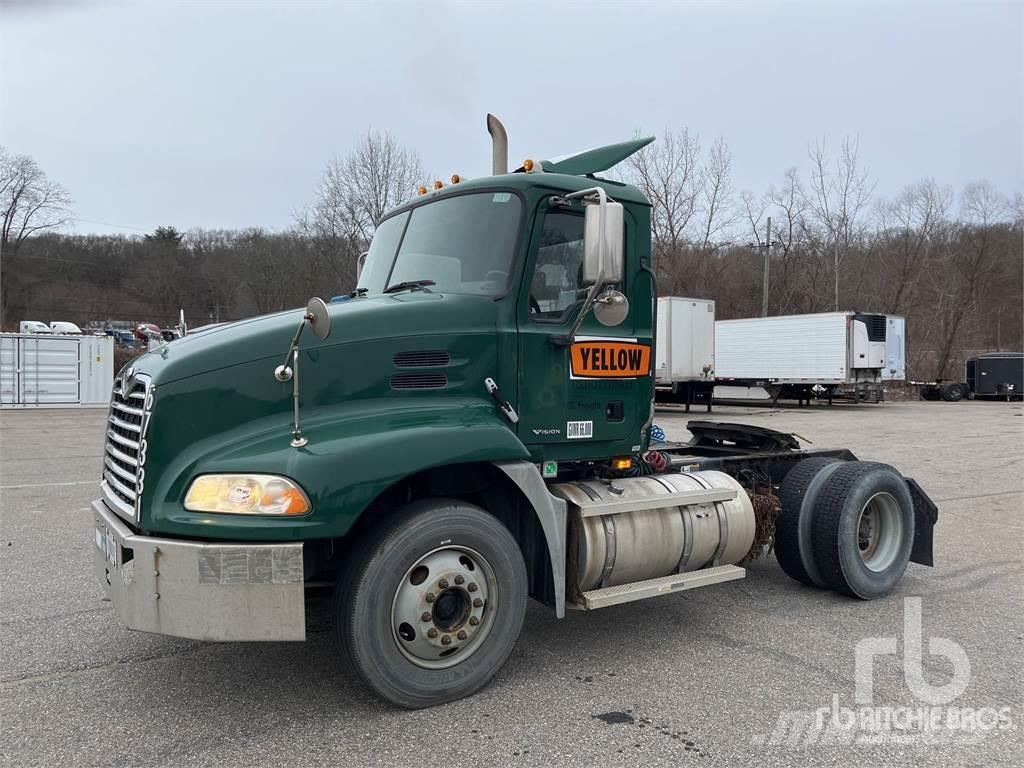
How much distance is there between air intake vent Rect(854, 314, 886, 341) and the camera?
27062 mm

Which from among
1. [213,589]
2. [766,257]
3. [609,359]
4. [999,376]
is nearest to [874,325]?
[999,376]

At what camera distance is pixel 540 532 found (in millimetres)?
4070

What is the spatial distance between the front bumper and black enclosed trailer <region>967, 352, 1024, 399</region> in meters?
41.0

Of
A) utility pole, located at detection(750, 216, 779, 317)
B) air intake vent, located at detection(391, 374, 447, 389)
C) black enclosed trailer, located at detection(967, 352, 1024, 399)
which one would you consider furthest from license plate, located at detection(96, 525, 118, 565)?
utility pole, located at detection(750, 216, 779, 317)

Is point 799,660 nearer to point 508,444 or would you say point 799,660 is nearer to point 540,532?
point 540,532

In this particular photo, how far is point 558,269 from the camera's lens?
424 cm

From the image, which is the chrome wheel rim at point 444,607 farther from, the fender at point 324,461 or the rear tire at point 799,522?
the rear tire at point 799,522

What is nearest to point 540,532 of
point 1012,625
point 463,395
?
point 463,395

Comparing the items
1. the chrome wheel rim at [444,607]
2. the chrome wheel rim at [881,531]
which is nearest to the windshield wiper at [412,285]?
the chrome wheel rim at [444,607]

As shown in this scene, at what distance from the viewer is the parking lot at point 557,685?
126 inches

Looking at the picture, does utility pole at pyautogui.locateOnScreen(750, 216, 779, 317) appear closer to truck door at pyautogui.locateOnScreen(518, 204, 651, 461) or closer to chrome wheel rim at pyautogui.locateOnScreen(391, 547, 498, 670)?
truck door at pyautogui.locateOnScreen(518, 204, 651, 461)

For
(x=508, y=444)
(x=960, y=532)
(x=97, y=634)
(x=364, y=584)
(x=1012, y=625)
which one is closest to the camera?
(x=364, y=584)

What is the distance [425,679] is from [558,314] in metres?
2.05

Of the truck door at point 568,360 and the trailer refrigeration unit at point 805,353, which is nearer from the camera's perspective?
the truck door at point 568,360
